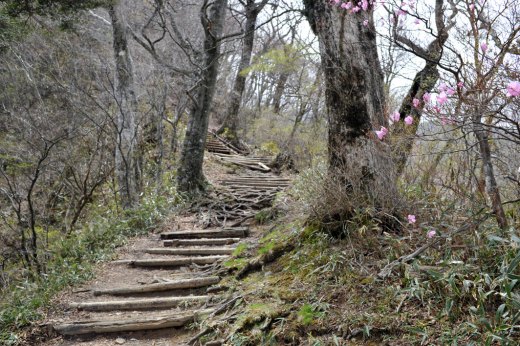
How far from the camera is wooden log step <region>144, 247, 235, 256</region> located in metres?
6.25

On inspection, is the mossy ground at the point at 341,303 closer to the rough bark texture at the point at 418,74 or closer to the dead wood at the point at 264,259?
the dead wood at the point at 264,259

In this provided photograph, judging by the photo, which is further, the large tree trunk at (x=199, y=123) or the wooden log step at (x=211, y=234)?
the large tree trunk at (x=199, y=123)

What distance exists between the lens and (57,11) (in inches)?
268

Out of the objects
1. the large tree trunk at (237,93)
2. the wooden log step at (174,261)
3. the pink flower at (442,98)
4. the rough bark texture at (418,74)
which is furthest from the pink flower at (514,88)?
the large tree trunk at (237,93)

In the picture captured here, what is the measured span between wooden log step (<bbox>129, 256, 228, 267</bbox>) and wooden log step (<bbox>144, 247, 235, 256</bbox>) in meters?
0.25

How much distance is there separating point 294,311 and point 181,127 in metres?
12.2

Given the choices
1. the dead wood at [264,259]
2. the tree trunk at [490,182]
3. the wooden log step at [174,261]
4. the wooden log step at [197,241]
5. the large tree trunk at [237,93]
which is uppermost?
the large tree trunk at [237,93]

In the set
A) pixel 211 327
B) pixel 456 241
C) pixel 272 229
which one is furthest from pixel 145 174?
pixel 456 241

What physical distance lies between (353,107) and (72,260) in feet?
15.7

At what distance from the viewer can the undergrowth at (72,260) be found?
468cm

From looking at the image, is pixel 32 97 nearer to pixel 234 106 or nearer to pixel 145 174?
pixel 145 174

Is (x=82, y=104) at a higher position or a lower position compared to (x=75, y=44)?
lower

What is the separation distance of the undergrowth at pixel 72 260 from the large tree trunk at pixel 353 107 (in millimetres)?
3695

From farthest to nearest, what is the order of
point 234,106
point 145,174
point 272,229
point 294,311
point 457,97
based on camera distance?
1. point 234,106
2. point 145,174
3. point 272,229
4. point 294,311
5. point 457,97
